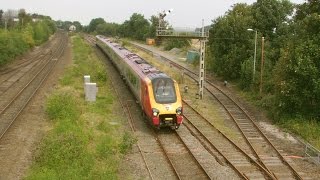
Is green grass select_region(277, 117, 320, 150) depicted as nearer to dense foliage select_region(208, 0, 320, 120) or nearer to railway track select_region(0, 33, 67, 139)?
dense foliage select_region(208, 0, 320, 120)

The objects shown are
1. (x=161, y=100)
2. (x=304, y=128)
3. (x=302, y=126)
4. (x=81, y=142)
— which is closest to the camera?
(x=81, y=142)

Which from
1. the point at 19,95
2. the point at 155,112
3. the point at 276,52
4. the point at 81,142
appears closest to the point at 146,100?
the point at 155,112

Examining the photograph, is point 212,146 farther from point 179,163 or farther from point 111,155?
point 111,155

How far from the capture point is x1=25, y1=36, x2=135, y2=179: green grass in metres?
16.0

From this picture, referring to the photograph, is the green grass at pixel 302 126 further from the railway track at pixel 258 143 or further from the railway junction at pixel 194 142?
the railway track at pixel 258 143

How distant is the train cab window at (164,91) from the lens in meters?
22.5

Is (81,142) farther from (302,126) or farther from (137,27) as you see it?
(137,27)

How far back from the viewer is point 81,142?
1889 cm

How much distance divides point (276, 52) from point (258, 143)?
15701mm

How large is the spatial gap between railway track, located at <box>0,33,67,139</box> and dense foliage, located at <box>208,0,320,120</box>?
1509 centimetres

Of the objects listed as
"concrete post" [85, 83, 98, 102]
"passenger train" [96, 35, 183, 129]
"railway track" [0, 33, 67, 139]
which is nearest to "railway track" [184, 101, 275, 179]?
"passenger train" [96, 35, 183, 129]

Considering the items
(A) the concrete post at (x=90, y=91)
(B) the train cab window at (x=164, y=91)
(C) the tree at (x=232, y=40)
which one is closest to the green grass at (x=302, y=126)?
(B) the train cab window at (x=164, y=91)

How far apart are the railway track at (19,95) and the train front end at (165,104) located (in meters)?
7.37

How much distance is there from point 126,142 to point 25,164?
443cm
